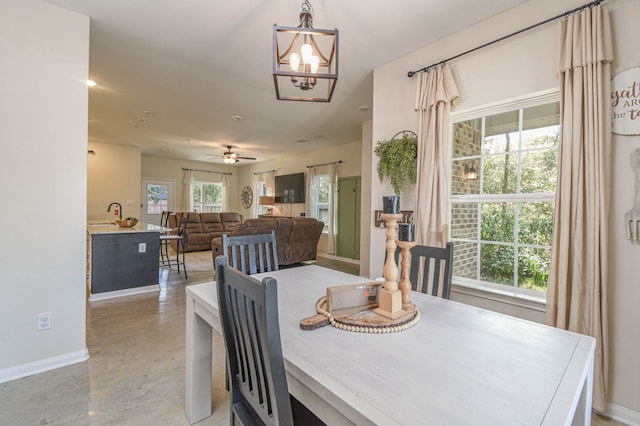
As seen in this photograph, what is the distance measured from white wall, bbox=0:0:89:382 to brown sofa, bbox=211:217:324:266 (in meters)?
2.69

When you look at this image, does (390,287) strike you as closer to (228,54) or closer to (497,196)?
(497,196)

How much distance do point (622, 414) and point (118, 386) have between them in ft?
10.3

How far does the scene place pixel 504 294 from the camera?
7.22ft

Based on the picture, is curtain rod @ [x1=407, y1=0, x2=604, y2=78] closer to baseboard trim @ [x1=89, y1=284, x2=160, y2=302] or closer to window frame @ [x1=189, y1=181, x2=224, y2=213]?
baseboard trim @ [x1=89, y1=284, x2=160, y2=302]

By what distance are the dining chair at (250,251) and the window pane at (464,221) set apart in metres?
1.60

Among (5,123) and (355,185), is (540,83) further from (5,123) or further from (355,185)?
(355,185)

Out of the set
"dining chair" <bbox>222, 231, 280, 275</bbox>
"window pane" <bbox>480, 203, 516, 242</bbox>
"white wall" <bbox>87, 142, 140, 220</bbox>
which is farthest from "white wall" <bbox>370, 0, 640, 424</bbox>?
"white wall" <bbox>87, 142, 140, 220</bbox>

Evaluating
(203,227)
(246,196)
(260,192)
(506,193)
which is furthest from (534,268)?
(246,196)

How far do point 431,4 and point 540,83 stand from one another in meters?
0.95

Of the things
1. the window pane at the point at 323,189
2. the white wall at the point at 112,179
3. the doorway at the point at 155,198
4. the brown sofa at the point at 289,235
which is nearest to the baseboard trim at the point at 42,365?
the brown sofa at the point at 289,235

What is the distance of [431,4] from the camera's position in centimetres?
212

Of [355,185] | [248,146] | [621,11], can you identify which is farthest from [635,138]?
[248,146]

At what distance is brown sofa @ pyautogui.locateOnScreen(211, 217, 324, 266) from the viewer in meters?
5.00

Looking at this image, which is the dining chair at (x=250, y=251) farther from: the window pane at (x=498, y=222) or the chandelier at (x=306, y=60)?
the window pane at (x=498, y=222)
